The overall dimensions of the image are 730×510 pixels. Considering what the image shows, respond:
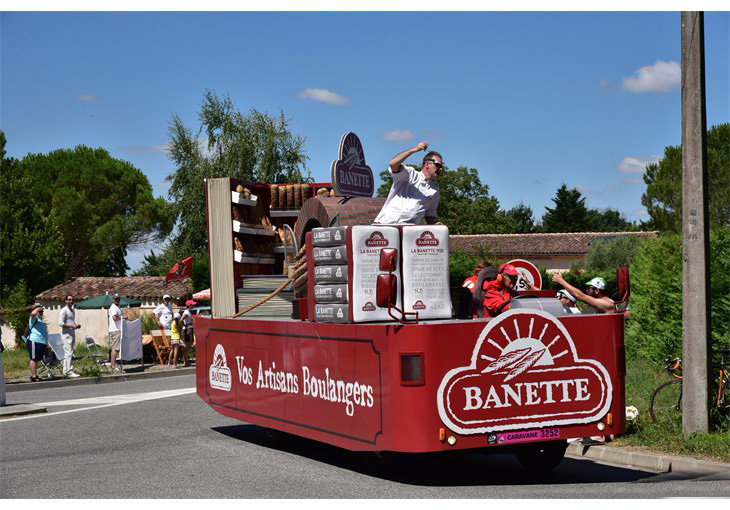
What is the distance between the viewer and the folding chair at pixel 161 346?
26.3m

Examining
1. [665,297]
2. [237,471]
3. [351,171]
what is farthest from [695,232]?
[665,297]

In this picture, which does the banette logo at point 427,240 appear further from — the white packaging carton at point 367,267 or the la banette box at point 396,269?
the white packaging carton at point 367,267

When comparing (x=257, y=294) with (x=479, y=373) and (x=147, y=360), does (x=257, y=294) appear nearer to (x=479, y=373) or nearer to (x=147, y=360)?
(x=479, y=373)

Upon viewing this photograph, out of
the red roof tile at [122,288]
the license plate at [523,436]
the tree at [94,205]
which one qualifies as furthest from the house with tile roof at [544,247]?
the license plate at [523,436]

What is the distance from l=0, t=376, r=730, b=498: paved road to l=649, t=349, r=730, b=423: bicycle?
5.56 feet

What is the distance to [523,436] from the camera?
8.03m

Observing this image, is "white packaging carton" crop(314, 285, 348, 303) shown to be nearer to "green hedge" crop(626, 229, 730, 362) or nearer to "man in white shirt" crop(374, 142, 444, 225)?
"man in white shirt" crop(374, 142, 444, 225)

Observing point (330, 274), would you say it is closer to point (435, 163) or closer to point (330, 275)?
point (330, 275)

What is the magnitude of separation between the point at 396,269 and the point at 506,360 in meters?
1.23

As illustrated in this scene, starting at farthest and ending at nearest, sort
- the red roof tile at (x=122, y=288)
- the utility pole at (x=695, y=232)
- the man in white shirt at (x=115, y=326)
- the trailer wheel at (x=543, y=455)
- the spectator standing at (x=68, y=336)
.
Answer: the red roof tile at (x=122, y=288)
the man in white shirt at (x=115, y=326)
the spectator standing at (x=68, y=336)
the utility pole at (x=695, y=232)
the trailer wheel at (x=543, y=455)

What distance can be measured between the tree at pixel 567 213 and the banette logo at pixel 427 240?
97.8m

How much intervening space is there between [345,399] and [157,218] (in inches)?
2646

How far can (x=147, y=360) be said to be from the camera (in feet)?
90.0

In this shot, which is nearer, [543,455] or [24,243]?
[543,455]
